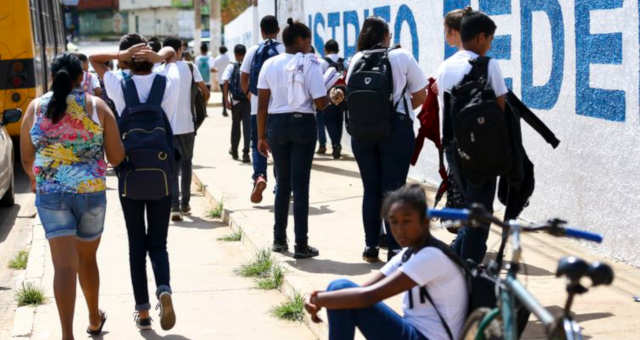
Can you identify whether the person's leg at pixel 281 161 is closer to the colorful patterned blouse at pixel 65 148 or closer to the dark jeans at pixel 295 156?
the dark jeans at pixel 295 156

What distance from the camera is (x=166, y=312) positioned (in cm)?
584

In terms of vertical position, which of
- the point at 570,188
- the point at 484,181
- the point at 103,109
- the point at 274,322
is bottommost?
the point at 274,322

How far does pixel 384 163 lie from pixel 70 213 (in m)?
2.38

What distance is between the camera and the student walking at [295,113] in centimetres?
747

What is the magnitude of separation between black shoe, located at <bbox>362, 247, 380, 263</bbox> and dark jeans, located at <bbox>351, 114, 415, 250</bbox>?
0.59ft

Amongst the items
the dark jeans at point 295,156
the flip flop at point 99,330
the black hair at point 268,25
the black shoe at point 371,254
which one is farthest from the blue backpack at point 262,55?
the flip flop at point 99,330

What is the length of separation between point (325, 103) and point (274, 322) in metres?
1.92

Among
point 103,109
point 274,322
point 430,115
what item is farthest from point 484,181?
point 103,109

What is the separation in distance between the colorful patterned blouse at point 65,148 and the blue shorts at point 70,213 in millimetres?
39

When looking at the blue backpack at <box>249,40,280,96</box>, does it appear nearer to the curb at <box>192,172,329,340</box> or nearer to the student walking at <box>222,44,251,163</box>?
the curb at <box>192,172,329,340</box>

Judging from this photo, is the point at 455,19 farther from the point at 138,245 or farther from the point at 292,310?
the point at 138,245

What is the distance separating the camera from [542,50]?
27.2 ft

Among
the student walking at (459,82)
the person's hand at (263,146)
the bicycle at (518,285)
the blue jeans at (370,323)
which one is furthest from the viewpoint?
the person's hand at (263,146)

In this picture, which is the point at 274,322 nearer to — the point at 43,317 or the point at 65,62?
the point at 43,317
